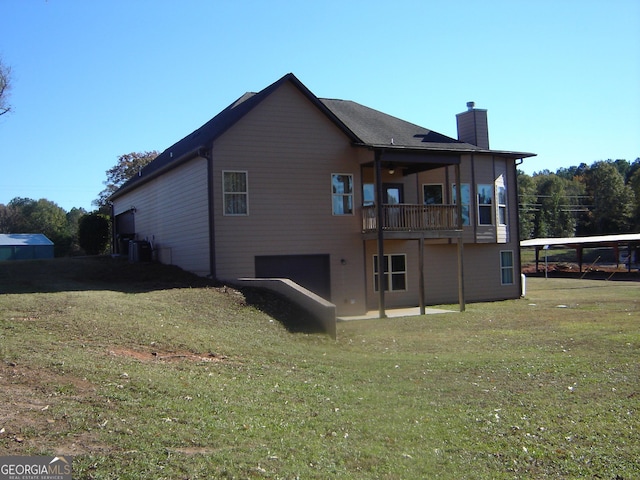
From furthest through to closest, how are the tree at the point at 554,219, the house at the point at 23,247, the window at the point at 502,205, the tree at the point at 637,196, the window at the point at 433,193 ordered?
the tree at the point at 554,219 < the tree at the point at 637,196 < the house at the point at 23,247 < the window at the point at 502,205 < the window at the point at 433,193

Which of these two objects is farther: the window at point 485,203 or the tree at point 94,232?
the tree at point 94,232

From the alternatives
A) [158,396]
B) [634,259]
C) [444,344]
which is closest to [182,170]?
[444,344]

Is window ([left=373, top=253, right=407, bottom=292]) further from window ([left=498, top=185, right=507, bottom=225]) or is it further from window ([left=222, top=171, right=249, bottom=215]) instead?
window ([left=222, top=171, right=249, bottom=215])

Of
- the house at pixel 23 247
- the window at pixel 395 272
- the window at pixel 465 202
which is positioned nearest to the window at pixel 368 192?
the window at pixel 395 272

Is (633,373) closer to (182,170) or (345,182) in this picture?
(345,182)

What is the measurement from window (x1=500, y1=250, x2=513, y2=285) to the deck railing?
5167 mm

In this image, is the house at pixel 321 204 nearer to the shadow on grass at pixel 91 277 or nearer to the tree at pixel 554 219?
the shadow on grass at pixel 91 277

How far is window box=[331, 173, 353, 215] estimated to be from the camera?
19984mm

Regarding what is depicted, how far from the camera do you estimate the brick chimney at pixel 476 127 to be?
2525cm

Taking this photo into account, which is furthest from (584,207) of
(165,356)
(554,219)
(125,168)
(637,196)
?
(165,356)

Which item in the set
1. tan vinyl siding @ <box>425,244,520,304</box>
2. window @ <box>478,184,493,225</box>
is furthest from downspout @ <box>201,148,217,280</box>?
window @ <box>478,184,493,225</box>

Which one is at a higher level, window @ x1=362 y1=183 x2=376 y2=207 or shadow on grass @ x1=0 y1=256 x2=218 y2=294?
window @ x1=362 y1=183 x2=376 y2=207

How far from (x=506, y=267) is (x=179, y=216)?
13.2m

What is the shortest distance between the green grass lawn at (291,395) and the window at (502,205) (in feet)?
34.2
